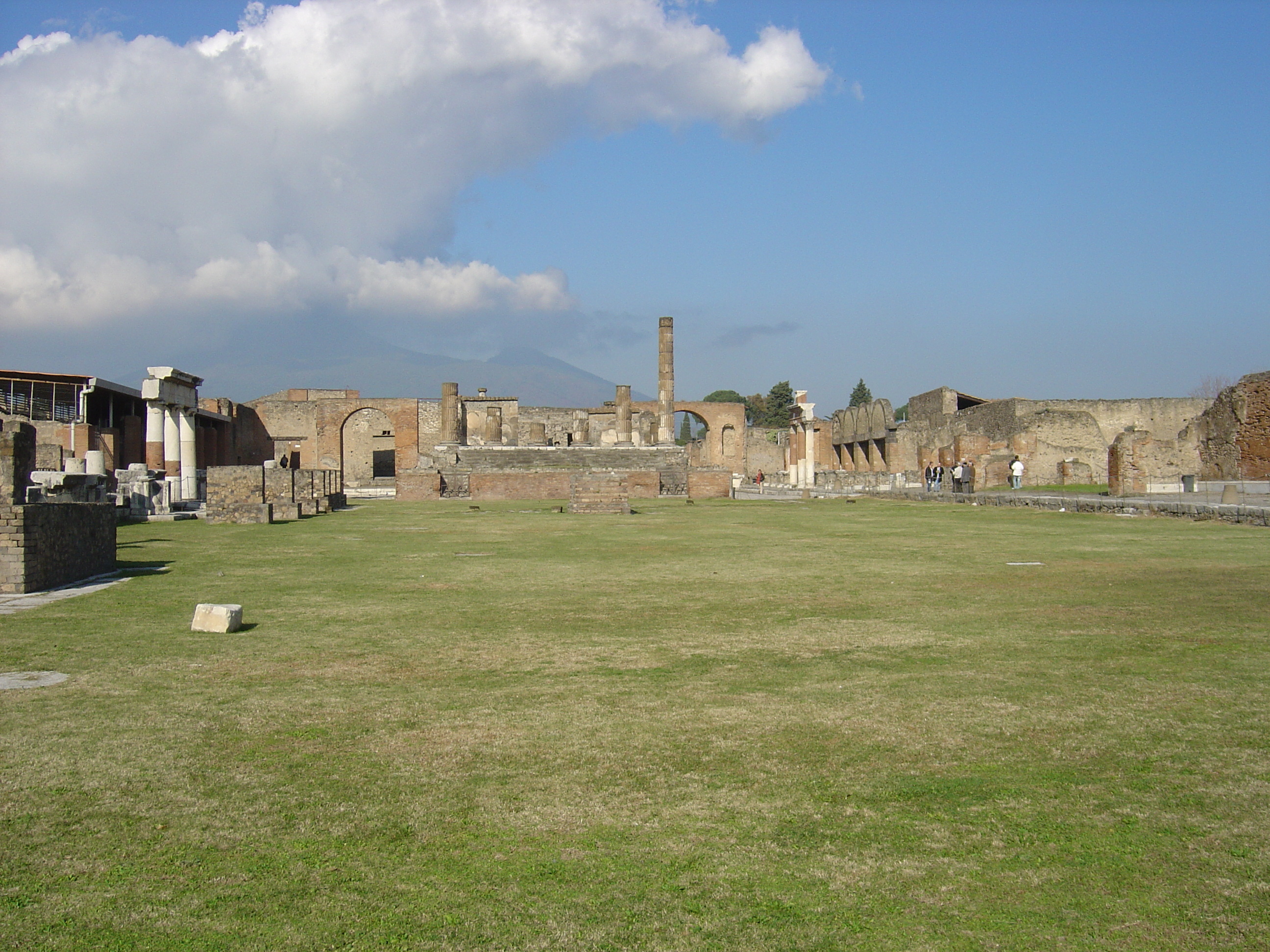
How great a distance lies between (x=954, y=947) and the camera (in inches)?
89.4

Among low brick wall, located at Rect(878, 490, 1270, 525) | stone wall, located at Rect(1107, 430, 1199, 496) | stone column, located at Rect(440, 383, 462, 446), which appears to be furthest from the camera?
stone column, located at Rect(440, 383, 462, 446)

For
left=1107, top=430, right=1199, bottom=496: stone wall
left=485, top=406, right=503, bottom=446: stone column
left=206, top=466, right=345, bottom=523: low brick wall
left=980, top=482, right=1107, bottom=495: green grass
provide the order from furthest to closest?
left=485, top=406, right=503, bottom=446: stone column < left=980, top=482, right=1107, bottom=495: green grass < left=1107, top=430, right=1199, bottom=496: stone wall < left=206, top=466, right=345, bottom=523: low brick wall

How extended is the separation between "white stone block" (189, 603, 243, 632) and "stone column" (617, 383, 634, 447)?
113ft

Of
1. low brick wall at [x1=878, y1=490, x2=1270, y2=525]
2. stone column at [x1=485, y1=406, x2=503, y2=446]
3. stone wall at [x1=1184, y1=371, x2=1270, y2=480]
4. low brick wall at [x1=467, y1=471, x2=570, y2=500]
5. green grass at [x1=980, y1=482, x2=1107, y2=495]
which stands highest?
stone column at [x1=485, y1=406, x2=503, y2=446]

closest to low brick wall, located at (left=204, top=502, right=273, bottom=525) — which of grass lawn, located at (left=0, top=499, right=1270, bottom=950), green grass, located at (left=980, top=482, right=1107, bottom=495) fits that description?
grass lawn, located at (left=0, top=499, right=1270, bottom=950)

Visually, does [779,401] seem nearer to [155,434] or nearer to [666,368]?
[666,368]

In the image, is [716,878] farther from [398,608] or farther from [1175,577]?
[1175,577]

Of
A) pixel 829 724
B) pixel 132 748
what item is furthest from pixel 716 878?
pixel 132 748

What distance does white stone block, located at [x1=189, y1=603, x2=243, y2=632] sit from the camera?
6332 mm

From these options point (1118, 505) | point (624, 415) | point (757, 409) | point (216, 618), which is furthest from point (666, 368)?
point (757, 409)

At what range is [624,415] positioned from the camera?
41.8 m

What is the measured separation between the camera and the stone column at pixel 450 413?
41156 mm

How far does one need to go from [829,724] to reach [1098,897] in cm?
158

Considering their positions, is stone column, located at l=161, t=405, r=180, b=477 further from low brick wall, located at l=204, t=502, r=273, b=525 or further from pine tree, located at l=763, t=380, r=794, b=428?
pine tree, located at l=763, t=380, r=794, b=428
